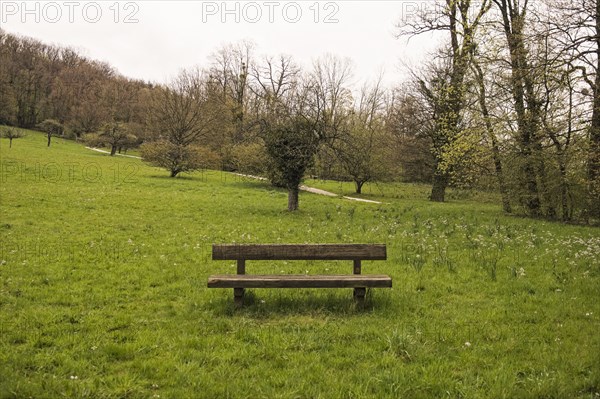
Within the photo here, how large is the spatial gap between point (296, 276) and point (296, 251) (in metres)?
0.45

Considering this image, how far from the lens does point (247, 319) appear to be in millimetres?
6164

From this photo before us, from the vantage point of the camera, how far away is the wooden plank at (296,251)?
683 centimetres

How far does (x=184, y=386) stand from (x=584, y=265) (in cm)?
907

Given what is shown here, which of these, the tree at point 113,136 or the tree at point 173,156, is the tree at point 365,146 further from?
the tree at point 113,136

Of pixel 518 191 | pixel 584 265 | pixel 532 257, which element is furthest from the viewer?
pixel 518 191

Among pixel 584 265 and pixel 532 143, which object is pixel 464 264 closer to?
pixel 584 265

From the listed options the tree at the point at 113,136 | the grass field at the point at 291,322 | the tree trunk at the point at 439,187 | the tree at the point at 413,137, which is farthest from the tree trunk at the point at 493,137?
the tree at the point at 113,136

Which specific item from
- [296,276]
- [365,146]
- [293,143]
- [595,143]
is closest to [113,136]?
[365,146]

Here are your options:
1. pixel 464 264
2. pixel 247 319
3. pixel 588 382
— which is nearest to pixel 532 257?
pixel 464 264

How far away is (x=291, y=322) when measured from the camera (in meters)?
6.11

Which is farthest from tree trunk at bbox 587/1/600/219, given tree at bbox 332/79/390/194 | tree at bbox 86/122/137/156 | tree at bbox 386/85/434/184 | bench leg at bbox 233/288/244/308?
tree at bbox 86/122/137/156

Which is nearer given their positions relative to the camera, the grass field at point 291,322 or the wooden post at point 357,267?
the grass field at point 291,322

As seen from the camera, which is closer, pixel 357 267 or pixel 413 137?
pixel 357 267

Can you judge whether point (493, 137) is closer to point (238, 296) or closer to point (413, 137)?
point (413, 137)
